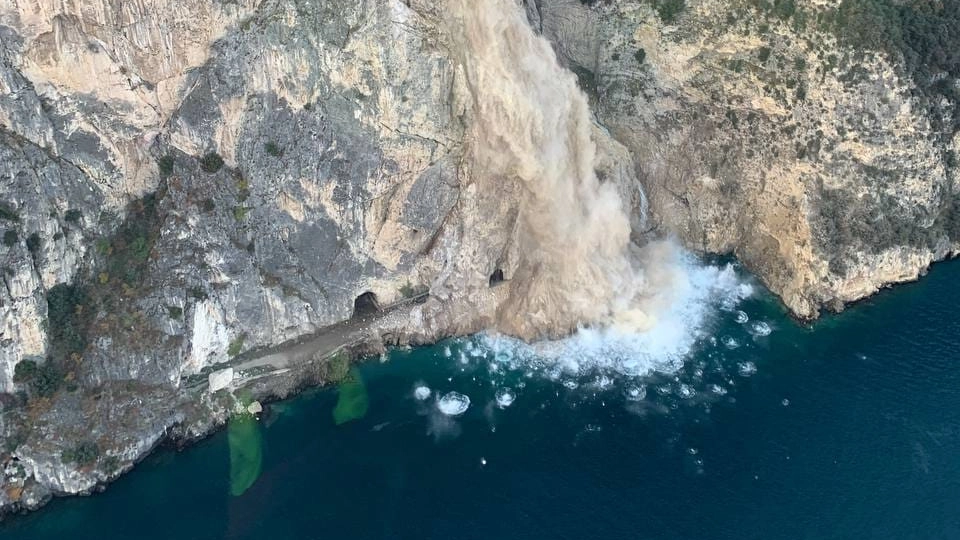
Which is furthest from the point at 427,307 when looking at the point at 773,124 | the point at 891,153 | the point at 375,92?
the point at 891,153

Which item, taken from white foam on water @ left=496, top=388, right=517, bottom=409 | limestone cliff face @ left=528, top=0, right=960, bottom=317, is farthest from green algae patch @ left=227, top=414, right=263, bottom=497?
limestone cliff face @ left=528, top=0, right=960, bottom=317

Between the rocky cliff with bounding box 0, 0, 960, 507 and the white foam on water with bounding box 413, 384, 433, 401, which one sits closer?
the rocky cliff with bounding box 0, 0, 960, 507

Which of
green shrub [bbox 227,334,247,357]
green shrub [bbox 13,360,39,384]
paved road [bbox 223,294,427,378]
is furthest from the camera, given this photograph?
paved road [bbox 223,294,427,378]

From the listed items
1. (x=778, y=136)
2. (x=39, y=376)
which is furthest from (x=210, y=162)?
(x=778, y=136)

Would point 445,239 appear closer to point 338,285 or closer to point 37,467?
point 338,285

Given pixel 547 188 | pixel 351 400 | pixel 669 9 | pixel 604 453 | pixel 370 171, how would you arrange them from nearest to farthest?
pixel 604 453, pixel 370 171, pixel 351 400, pixel 547 188, pixel 669 9

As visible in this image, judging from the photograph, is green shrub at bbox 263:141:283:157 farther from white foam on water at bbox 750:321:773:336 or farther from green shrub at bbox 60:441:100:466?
white foam on water at bbox 750:321:773:336

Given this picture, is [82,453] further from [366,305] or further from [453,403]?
[453,403]
